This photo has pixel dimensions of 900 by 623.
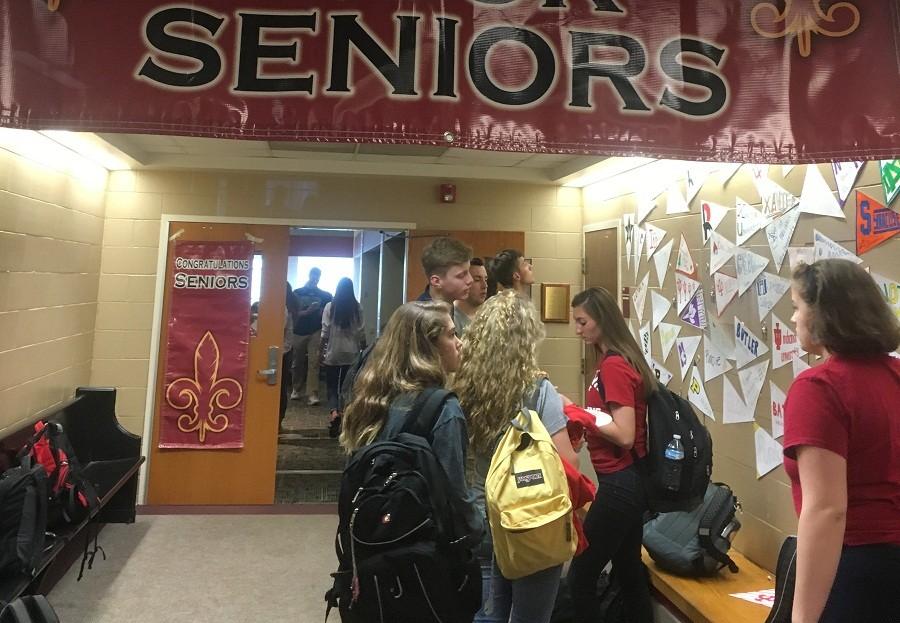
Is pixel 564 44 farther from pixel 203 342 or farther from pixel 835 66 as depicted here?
pixel 203 342

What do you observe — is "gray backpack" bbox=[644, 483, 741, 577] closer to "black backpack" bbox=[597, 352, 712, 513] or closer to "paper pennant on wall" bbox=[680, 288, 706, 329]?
"black backpack" bbox=[597, 352, 712, 513]

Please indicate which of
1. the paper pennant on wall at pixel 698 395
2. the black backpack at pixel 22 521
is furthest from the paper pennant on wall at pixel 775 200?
the black backpack at pixel 22 521

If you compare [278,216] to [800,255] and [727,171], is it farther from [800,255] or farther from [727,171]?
[800,255]

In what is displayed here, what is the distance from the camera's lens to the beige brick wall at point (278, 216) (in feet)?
11.9

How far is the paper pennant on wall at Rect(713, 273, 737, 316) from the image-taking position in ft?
7.93

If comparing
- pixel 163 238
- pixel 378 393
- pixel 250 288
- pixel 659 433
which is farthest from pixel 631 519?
pixel 163 238

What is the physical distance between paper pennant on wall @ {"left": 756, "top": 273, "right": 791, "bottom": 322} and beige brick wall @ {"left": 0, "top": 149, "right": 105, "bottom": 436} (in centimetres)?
330

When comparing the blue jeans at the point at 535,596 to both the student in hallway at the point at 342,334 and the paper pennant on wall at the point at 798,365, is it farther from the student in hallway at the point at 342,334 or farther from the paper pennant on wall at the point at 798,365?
the student in hallway at the point at 342,334

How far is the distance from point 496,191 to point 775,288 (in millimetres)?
2181

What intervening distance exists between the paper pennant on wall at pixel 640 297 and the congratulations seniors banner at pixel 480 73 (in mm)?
1741

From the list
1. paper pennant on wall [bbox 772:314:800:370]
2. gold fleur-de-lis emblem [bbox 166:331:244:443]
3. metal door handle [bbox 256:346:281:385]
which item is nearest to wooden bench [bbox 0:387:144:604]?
gold fleur-de-lis emblem [bbox 166:331:244:443]

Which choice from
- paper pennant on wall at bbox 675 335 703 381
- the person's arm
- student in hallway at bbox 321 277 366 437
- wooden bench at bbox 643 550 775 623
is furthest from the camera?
student in hallway at bbox 321 277 366 437

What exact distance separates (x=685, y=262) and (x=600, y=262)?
0.98m

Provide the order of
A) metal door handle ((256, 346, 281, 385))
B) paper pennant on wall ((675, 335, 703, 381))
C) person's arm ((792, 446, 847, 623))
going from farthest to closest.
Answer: metal door handle ((256, 346, 281, 385))
paper pennant on wall ((675, 335, 703, 381))
person's arm ((792, 446, 847, 623))
